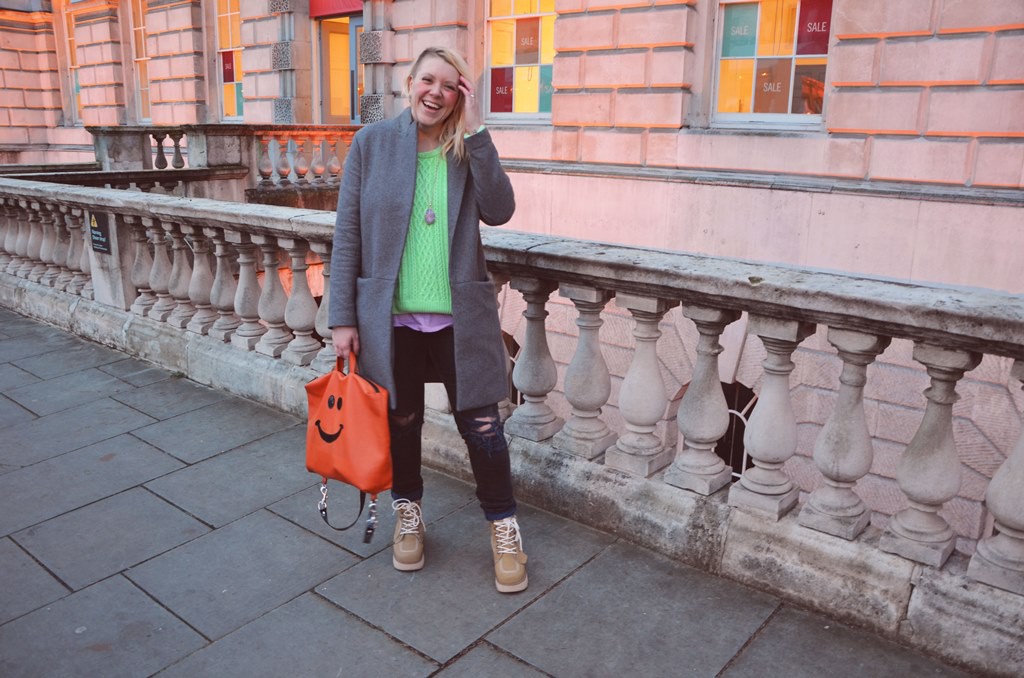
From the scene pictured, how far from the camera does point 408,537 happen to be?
2.89 meters

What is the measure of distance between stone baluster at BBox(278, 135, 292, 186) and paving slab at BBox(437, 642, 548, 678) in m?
10.4

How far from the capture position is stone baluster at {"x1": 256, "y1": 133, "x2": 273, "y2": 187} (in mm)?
11805

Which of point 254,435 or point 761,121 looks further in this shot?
point 761,121

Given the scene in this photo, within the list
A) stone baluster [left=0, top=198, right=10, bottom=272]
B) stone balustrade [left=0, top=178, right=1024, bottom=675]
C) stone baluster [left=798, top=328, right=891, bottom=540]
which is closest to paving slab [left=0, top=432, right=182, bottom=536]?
stone balustrade [left=0, top=178, right=1024, bottom=675]

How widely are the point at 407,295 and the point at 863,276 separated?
1.49 m

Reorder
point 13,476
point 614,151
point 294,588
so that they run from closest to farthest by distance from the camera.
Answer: point 294,588 → point 13,476 → point 614,151

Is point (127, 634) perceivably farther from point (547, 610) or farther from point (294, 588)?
point (547, 610)

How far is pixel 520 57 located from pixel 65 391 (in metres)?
8.05

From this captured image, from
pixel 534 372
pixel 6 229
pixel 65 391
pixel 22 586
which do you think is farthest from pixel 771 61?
pixel 22 586

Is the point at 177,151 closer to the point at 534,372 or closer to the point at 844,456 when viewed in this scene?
the point at 534,372

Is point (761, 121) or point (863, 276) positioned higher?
point (761, 121)

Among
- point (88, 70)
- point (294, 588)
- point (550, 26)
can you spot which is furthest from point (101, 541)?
point (88, 70)

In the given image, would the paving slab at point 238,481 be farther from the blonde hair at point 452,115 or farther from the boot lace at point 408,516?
the blonde hair at point 452,115

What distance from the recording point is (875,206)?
7.71 meters
